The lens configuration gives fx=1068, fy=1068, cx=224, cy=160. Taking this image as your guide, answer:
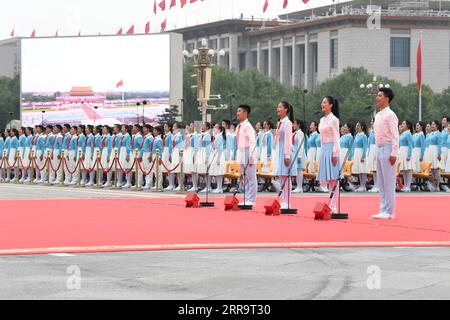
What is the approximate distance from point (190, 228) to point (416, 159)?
13.8 m

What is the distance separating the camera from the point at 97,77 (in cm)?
8025

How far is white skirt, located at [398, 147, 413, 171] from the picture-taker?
2714 centimetres

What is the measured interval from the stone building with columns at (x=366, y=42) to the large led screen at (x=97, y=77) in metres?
35.3

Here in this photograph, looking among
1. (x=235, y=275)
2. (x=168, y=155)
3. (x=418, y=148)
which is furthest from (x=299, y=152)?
(x=235, y=275)

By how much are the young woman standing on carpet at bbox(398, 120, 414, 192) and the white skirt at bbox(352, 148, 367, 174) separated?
3.30ft

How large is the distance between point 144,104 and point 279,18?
73636 mm

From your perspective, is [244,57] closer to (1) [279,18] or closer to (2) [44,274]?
(1) [279,18]

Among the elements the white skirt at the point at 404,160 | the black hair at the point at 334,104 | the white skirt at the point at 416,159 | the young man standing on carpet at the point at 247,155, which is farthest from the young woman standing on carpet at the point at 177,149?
the black hair at the point at 334,104

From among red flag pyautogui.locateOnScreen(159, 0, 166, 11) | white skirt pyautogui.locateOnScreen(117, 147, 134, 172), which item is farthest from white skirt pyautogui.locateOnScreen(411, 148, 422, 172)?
red flag pyautogui.locateOnScreen(159, 0, 166, 11)

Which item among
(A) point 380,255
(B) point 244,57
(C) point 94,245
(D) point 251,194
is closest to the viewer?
(A) point 380,255

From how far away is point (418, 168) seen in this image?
27.8 metres

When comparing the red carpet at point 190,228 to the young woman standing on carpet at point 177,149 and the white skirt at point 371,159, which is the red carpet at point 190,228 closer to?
the white skirt at point 371,159

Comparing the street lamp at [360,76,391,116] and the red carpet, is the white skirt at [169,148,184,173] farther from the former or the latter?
the street lamp at [360,76,391,116]

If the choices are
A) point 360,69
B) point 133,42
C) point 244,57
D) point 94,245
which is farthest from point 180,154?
point 244,57
